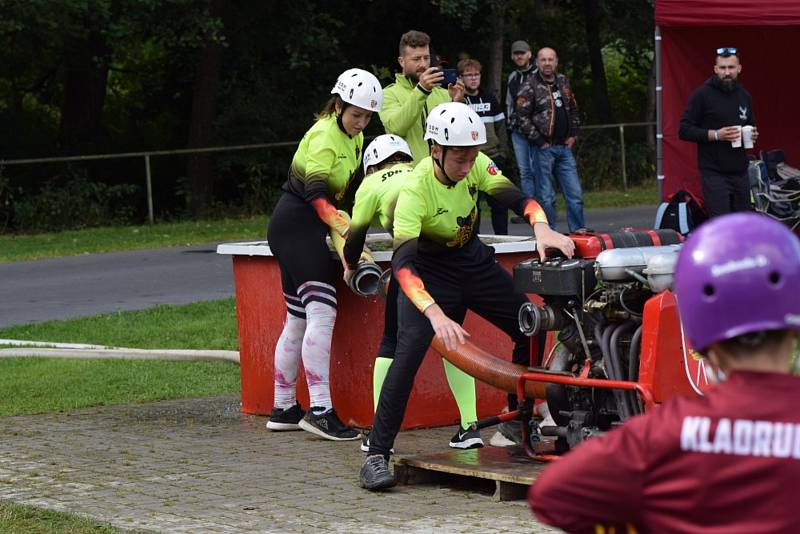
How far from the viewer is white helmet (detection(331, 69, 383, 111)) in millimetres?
8211

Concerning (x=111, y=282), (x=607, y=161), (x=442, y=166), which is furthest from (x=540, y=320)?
(x=607, y=161)

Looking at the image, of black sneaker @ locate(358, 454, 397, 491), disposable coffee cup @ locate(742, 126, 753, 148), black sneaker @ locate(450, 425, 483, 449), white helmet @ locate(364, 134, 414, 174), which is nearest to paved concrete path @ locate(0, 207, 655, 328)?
disposable coffee cup @ locate(742, 126, 753, 148)

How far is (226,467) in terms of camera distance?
25.3 feet

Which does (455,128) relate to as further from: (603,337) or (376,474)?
(376,474)

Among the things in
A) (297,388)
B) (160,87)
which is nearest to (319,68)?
(160,87)

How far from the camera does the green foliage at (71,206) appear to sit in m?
24.6

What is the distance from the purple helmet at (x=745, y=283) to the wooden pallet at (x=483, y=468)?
4.32m

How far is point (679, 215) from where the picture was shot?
46.2 ft

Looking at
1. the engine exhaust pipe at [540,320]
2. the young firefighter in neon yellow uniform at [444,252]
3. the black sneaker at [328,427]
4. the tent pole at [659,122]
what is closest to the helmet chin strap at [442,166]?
the young firefighter in neon yellow uniform at [444,252]

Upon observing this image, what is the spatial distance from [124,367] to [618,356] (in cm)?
535

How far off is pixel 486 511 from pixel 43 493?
2004mm

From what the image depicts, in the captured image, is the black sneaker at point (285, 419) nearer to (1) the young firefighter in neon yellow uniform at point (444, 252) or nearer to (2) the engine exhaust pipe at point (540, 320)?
(1) the young firefighter in neon yellow uniform at point (444, 252)

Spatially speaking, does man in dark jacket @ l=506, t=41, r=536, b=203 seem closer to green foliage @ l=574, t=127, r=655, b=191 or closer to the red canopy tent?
the red canopy tent

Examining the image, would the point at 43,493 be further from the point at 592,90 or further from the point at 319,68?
the point at 592,90
